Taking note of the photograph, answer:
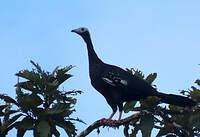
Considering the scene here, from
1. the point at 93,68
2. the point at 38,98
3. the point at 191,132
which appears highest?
the point at 93,68

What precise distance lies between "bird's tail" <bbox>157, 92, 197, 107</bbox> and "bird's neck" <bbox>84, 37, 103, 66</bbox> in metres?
2.25

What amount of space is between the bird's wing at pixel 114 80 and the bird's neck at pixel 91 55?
0.65m

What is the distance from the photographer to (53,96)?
1378 centimetres

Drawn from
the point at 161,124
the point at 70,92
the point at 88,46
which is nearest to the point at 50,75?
the point at 70,92

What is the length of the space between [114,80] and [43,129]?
2.34 m

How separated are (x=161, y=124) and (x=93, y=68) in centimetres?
268

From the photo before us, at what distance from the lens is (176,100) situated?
13.1 metres

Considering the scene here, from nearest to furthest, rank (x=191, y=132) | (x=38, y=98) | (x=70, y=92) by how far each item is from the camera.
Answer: (x=191, y=132)
(x=38, y=98)
(x=70, y=92)

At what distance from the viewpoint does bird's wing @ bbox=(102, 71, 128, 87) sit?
14312mm

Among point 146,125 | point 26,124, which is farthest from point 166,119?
point 26,124

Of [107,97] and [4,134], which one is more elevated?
[107,97]

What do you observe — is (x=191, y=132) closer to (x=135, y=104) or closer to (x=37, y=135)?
(x=135, y=104)

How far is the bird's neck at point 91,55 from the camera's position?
15016 millimetres

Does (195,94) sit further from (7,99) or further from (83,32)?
(7,99)
